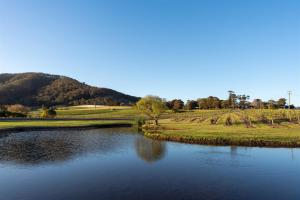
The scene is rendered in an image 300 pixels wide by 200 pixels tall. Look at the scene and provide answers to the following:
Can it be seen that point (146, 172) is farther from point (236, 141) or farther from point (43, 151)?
point (236, 141)

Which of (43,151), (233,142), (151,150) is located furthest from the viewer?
(233,142)

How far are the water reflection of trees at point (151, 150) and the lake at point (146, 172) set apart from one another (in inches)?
7.1

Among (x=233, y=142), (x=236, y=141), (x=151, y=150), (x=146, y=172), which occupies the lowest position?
(x=146, y=172)

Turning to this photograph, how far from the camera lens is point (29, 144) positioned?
186 feet

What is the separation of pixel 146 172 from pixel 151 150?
1714 cm

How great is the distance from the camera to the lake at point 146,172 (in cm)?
2703

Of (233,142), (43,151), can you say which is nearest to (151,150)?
(233,142)

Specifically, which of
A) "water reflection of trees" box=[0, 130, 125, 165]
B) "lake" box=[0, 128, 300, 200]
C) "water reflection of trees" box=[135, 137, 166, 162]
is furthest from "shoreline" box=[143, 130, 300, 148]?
"water reflection of trees" box=[0, 130, 125, 165]

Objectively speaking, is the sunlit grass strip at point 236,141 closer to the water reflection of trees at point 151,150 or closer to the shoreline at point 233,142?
the shoreline at point 233,142

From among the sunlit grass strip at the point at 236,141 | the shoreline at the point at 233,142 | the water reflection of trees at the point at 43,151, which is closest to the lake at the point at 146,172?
the water reflection of trees at the point at 43,151

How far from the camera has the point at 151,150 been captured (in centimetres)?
5266

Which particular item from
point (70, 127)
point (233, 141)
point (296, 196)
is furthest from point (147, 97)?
point (296, 196)

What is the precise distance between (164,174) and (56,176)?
1243 cm

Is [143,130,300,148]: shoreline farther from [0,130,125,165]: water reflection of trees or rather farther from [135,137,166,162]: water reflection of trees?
[0,130,125,165]: water reflection of trees
